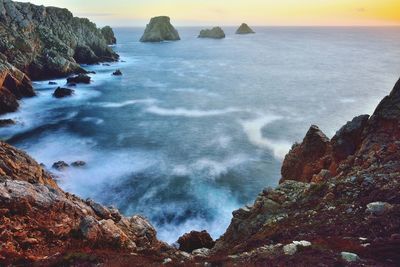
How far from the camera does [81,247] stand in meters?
14.6

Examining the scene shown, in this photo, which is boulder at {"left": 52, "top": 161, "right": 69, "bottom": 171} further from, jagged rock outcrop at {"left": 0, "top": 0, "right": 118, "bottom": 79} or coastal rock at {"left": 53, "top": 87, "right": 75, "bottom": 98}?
jagged rock outcrop at {"left": 0, "top": 0, "right": 118, "bottom": 79}

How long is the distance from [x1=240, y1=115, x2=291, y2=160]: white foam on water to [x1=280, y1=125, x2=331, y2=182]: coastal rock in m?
14.0

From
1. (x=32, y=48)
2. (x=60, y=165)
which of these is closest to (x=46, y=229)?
(x=60, y=165)

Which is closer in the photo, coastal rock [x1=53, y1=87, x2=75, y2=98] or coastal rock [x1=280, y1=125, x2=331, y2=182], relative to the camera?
coastal rock [x1=280, y1=125, x2=331, y2=182]

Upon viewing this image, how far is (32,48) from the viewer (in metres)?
81.6

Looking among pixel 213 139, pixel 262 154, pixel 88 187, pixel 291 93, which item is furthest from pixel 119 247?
pixel 291 93

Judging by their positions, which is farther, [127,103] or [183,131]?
[127,103]

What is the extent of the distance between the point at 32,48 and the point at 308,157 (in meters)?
75.3

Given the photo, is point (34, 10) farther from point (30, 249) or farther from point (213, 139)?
point (30, 249)

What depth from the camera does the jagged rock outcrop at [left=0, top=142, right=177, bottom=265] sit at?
13.7m

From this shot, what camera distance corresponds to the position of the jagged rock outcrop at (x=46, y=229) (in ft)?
44.8

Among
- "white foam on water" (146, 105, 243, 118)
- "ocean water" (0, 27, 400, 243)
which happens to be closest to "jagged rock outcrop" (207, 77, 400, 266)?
"ocean water" (0, 27, 400, 243)

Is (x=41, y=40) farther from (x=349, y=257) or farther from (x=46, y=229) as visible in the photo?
(x=349, y=257)

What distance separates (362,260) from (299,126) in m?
43.8
